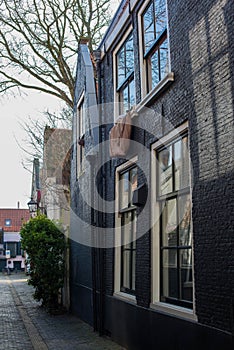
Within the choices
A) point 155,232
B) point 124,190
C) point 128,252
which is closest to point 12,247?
point 124,190

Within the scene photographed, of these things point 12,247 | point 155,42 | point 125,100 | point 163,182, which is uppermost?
point 155,42

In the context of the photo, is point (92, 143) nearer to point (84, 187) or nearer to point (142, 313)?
point (84, 187)

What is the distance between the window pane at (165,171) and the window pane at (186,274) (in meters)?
1.02

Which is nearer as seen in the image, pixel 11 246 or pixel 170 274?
pixel 170 274

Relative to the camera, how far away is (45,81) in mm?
17875

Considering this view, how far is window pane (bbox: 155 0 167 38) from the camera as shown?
736 centimetres

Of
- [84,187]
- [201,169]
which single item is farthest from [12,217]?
[201,169]

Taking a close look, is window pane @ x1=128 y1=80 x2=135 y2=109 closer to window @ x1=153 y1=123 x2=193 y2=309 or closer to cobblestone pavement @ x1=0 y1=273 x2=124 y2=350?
window @ x1=153 y1=123 x2=193 y2=309

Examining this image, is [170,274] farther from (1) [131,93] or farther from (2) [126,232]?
(1) [131,93]

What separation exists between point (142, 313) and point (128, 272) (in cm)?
139

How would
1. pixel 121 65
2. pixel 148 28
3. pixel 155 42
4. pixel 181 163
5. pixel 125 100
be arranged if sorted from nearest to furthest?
pixel 181 163, pixel 155 42, pixel 148 28, pixel 125 100, pixel 121 65

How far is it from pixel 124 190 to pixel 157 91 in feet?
8.40

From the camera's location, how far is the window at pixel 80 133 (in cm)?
1276

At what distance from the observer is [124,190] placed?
9211mm
